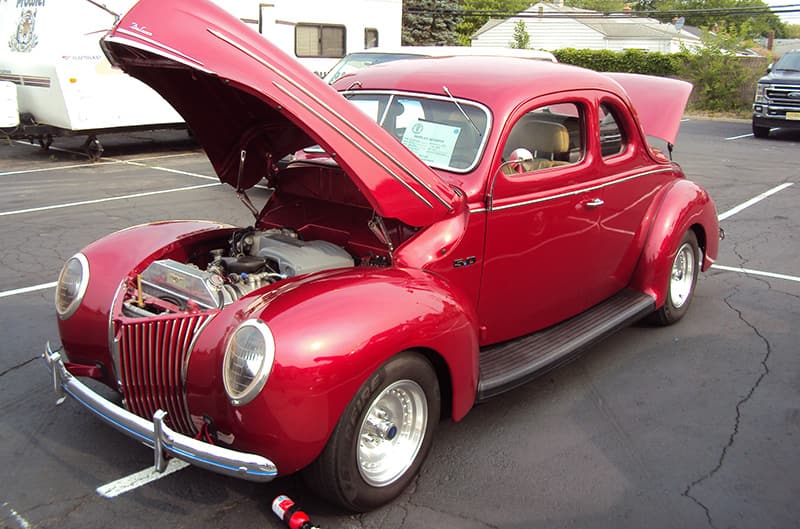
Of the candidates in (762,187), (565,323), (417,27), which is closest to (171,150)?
(762,187)

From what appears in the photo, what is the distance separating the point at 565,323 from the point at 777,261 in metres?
4.01

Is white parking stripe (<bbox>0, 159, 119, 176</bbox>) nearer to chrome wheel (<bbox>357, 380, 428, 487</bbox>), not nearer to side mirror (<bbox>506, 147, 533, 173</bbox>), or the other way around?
side mirror (<bbox>506, 147, 533, 173</bbox>)

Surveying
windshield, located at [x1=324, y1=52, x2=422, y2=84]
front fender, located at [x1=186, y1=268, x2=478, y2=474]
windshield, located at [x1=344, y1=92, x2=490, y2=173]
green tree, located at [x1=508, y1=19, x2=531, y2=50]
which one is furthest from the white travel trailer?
green tree, located at [x1=508, y1=19, x2=531, y2=50]

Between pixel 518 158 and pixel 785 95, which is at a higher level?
pixel 518 158

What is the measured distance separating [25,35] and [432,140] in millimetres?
11193

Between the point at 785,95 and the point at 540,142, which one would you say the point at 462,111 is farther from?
the point at 785,95

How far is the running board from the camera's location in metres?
3.77

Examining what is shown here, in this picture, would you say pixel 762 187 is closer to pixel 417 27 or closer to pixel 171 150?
pixel 171 150

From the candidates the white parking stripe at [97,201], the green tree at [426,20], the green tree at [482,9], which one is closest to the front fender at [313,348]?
the white parking stripe at [97,201]

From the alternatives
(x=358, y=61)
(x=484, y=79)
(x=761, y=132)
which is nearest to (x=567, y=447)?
(x=484, y=79)

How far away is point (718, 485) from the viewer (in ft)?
11.6

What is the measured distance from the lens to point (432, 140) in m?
→ 4.12

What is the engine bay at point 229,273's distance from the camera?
133 inches

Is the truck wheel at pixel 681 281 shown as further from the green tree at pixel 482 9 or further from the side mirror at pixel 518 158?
the green tree at pixel 482 9
